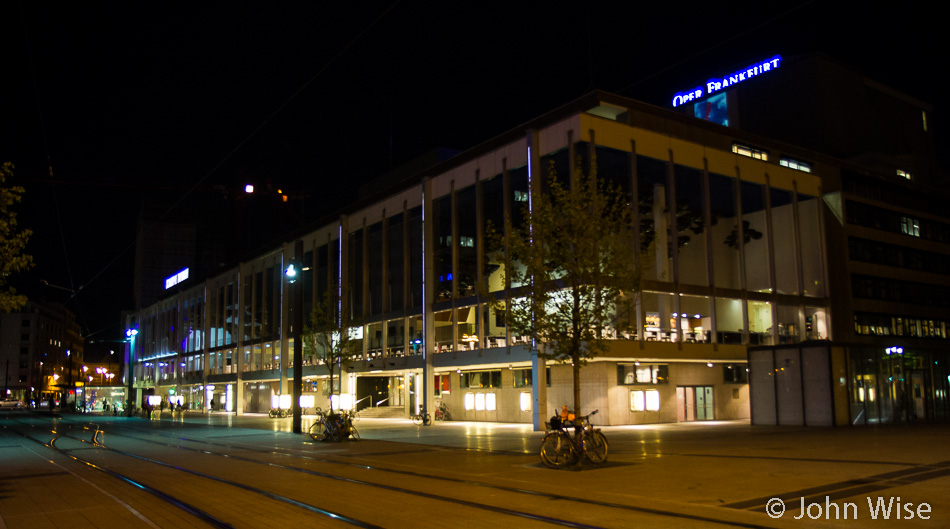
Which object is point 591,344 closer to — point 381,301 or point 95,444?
point 95,444

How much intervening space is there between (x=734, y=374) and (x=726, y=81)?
31.9m

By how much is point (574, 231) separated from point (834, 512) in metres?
11.0

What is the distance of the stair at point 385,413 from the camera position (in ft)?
172

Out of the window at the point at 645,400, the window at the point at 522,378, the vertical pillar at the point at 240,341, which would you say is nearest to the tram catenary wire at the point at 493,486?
the window at the point at 522,378

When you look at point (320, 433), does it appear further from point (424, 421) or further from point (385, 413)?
point (385, 413)

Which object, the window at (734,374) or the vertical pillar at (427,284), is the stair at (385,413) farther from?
the window at (734,374)

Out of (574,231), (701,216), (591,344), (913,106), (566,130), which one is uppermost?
(913,106)

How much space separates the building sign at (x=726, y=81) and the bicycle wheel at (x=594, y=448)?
52943mm

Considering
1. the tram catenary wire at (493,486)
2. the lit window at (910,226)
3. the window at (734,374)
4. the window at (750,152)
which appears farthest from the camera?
the lit window at (910,226)

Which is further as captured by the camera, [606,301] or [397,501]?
[606,301]

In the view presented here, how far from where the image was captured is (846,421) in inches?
1307

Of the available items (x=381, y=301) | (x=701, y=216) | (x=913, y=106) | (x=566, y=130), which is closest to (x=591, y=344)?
(x=566, y=130)

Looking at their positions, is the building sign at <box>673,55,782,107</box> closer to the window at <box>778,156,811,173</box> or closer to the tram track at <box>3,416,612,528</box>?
the window at <box>778,156,811,173</box>

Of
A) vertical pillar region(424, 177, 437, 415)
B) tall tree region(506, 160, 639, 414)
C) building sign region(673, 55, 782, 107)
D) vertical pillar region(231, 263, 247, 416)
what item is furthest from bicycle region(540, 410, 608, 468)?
vertical pillar region(231, 263, 247, 416)
